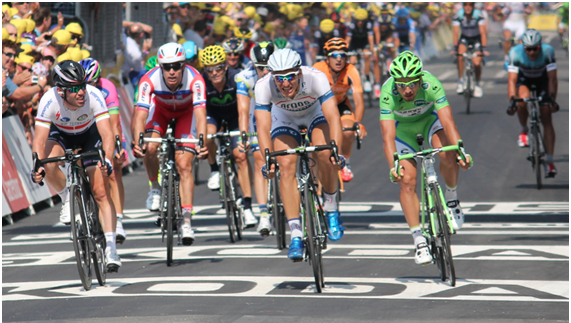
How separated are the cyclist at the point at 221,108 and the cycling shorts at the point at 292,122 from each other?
2.41 meters

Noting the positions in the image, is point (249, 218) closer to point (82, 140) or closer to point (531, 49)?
point (82, 140)

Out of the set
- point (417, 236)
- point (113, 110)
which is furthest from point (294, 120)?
point (113, 110)

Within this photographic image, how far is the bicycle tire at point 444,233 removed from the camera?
314 inches

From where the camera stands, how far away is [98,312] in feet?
24.3

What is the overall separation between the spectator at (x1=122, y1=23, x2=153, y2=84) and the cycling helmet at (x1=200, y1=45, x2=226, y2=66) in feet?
24.4

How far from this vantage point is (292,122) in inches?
355

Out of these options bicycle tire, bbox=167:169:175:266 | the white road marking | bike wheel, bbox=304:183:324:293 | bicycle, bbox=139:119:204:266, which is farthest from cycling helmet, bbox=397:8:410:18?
bike wheel, bbox=304:183:324:293

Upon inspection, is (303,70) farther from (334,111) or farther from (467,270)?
(467,270)

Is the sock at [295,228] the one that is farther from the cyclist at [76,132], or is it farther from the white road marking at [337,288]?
the cyclist at [76,132]

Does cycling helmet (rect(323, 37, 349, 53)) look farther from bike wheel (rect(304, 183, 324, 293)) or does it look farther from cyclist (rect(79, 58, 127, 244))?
bike wheel (rect(304, 183, 324, 293))

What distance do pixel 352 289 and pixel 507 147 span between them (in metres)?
11.5

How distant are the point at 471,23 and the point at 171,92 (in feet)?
46.4

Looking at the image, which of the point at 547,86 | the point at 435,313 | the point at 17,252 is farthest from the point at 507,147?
the point at 435,313

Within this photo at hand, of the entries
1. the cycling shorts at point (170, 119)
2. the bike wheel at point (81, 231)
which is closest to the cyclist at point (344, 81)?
the cycling shorts at point (170, 119)
